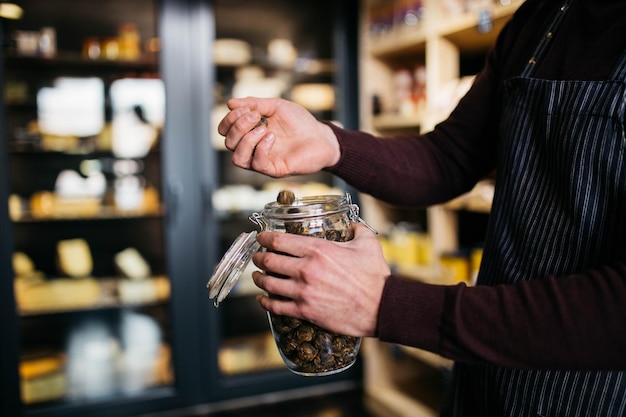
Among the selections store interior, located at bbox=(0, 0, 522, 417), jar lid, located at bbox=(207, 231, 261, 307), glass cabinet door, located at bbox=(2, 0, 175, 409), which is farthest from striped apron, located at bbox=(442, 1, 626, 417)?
glass cabinet door, located at bbox=(2, 0, 175, 409)

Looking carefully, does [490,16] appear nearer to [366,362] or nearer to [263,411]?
[366,362]

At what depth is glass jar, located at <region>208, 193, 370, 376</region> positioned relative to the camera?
0.80 m

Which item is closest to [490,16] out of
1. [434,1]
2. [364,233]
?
[434,1]

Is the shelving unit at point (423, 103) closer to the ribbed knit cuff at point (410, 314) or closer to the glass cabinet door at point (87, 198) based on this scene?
the glass cabinet door at point (87, 198)

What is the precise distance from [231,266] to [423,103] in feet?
7.32

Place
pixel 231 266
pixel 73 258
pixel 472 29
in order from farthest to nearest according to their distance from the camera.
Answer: pixel 73 258 → pixel 472 29 → pixel 231 266

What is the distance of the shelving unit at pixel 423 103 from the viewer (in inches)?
97.9

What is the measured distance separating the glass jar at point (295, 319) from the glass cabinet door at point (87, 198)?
240cm

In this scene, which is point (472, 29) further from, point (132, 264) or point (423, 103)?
point (132, 264)

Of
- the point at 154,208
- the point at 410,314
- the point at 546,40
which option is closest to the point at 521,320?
the point at 410,314

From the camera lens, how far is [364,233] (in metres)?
0.75

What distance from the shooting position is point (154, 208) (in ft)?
10.5

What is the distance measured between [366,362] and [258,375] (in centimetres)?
63

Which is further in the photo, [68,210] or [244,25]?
[244,25]
